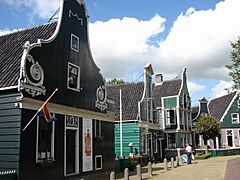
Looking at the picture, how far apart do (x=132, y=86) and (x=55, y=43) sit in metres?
18.4

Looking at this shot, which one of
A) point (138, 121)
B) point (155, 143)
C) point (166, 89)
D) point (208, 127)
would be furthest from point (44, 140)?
point (166, 89)

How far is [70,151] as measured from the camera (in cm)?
1753

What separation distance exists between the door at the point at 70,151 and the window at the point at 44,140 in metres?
1.74

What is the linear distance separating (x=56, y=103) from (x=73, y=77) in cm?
249

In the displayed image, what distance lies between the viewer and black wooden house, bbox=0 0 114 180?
13.7 meters

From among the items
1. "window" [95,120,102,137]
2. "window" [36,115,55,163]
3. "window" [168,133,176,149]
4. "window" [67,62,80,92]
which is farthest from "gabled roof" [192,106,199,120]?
"window" [36,115,55,163]

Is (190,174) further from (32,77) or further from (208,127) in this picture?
(208,127)

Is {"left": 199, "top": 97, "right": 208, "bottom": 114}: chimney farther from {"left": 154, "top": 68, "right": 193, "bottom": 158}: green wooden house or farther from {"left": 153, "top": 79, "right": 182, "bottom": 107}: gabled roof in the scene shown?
{"left": 153, "top": 79, "right": 182, "bottom": 107}: gabled roof

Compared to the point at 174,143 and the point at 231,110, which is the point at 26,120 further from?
the point at 231,110

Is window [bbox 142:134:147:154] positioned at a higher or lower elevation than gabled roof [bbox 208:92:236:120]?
lower

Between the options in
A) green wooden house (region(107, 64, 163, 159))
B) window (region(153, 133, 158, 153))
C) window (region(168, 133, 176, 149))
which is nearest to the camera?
green wooden house (region(107, 64, 163, 159))

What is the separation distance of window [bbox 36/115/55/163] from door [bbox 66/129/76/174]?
1.74 m

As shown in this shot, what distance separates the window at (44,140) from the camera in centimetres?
1466

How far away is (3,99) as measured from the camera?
14062 millimetres
